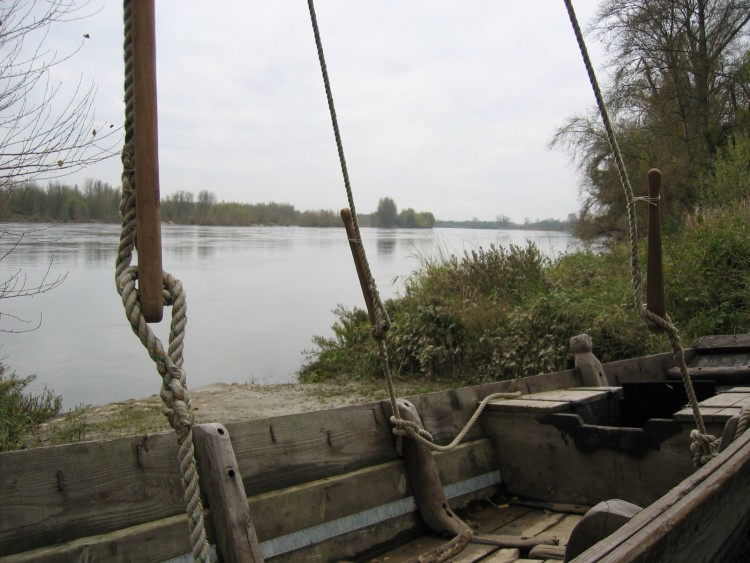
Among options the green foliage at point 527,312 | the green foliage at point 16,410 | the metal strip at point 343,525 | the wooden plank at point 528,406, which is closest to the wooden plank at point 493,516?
the metal strip at point 343,525

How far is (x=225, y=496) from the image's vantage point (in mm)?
A: 2139

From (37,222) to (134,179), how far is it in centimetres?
462

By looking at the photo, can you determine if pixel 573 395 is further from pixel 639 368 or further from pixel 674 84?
pixel 674 84

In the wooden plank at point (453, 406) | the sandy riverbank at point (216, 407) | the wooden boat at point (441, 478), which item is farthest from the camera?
the sandy riverbank at point (216, 407)

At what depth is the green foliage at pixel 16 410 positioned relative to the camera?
15.9 ft

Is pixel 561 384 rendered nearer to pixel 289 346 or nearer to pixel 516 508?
pixel 516 508

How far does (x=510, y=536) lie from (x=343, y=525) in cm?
73

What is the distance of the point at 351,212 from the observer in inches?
112

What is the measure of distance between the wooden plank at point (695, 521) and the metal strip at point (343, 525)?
1248 millimetres

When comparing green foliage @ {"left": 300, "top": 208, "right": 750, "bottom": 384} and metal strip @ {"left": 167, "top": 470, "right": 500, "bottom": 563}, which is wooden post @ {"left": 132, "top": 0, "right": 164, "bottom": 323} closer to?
metal strip @ {"left": 167, "top": 470, "right": 500, "bottom": 563}

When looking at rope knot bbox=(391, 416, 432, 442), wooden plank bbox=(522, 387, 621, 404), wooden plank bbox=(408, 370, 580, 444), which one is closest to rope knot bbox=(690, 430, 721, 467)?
wooden plank bbox=(522, 387, 621, 404)

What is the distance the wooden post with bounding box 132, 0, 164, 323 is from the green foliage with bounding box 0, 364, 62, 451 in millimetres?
4004

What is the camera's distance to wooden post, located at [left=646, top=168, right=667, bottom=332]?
238cm

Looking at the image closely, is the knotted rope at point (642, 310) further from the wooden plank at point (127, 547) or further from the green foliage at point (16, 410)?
the green foliage at point (16, 410)
